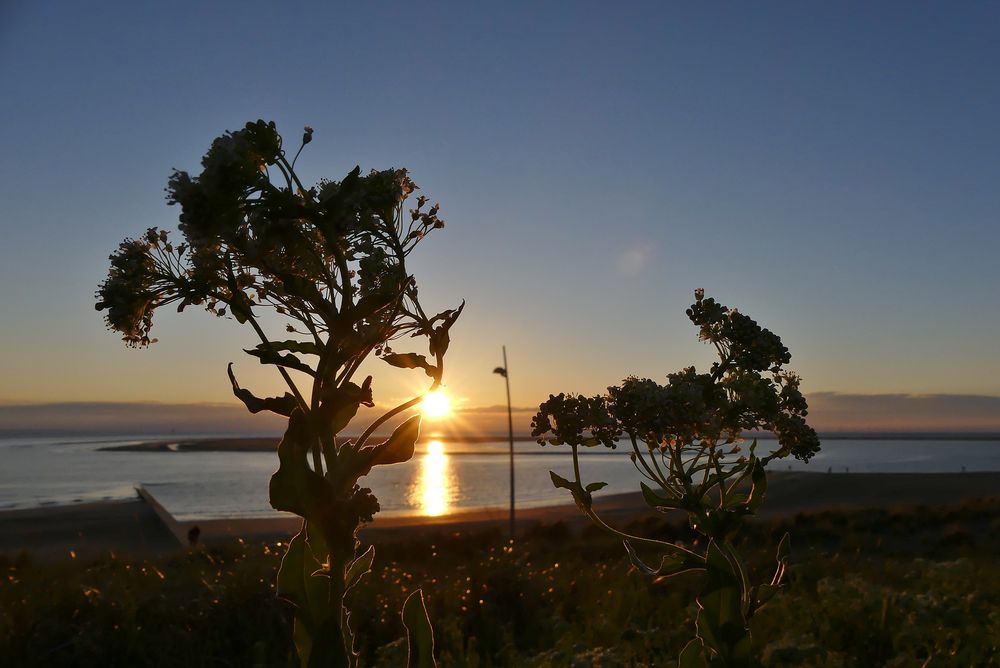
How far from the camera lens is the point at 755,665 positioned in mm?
2467

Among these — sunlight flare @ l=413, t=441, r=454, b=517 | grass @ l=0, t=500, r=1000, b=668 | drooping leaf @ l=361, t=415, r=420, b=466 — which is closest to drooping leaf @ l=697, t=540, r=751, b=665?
drooping leaf @ l=361, t=415, r=420, b=466

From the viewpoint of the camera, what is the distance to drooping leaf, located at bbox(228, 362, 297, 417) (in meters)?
1.94

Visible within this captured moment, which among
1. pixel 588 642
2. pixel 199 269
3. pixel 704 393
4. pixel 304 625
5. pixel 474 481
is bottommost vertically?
pixel 474 481

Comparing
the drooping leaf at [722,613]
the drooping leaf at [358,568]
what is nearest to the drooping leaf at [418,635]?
the drooping leaf at [358,568]

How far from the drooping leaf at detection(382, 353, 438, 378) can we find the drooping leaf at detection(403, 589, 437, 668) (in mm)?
665

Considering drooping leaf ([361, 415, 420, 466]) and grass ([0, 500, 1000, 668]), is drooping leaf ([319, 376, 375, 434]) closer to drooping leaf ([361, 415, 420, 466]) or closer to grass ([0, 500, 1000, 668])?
drooping leaf ([361, 415, 420, 466])

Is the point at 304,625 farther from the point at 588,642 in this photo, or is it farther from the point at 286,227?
the point at 588,642

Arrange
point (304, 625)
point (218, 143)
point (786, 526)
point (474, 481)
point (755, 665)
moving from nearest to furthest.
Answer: point (218, 143), point (304, 625), point (755, 665), point (786, 526), point (474, 481)

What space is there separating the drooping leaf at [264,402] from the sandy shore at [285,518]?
61.2 feet

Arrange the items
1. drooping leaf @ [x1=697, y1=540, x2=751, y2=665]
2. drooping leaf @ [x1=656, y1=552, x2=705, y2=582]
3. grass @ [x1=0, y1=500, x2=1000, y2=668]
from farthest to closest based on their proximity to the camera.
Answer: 1. grass @ [x1=0, y1=500, x2=1000, y2=668]
2. drooping leaf @ [x1=656, y1=552, x2=705, y2=582]
3. drooping leaf @ [x1=697, y1=540, x2=751, y2=665]

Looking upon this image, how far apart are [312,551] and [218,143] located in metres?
1.14

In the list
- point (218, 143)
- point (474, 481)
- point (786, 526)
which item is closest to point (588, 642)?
point (218, 143)

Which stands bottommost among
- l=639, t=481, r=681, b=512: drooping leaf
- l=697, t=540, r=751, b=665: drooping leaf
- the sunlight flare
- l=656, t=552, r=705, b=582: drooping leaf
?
the sunlight flare

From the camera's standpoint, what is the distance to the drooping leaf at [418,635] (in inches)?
85.5
